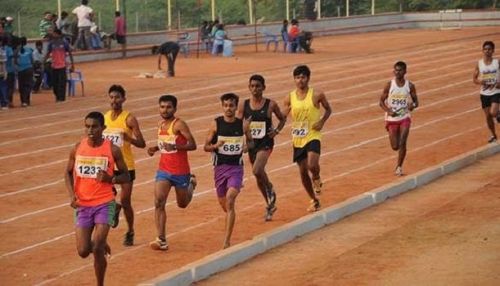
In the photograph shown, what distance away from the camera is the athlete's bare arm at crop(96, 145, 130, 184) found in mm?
11016

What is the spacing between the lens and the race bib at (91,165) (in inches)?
436

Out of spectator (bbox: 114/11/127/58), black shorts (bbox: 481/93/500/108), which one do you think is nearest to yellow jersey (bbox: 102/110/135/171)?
black shorts (bbox: 481/93/500/108)

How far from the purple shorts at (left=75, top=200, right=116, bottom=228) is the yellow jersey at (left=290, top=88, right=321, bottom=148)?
511 cm

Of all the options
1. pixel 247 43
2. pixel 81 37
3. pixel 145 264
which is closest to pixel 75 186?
pixel 145 264

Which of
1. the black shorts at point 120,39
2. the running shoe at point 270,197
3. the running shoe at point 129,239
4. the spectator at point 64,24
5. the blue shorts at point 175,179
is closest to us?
the blue shorts at point 175,179

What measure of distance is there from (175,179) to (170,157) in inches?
9.8

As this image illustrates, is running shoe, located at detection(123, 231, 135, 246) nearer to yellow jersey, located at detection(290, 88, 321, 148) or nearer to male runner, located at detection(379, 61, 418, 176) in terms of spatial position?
yellow jersey, located at detection(290, 88, 321, 148)

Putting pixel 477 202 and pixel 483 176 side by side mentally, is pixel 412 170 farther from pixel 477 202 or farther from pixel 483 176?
pixel 477 202

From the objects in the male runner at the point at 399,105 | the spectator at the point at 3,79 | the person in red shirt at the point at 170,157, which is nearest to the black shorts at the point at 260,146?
the person in red shirt at the point at 170,157

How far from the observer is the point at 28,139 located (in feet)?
83.2

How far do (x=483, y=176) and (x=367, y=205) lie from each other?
3559 mm

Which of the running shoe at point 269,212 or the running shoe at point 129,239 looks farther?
the running shoe at point 269,212

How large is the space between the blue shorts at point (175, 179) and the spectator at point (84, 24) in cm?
3192

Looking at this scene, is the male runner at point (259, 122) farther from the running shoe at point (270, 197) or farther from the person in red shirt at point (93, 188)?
the person in red shirt at point (93, 188)
